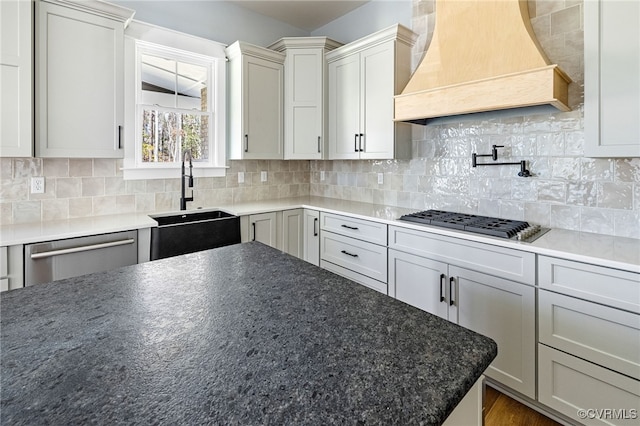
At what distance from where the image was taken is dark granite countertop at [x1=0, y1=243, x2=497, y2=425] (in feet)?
1.86

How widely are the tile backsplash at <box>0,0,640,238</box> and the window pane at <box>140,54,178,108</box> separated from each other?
2.19 feet

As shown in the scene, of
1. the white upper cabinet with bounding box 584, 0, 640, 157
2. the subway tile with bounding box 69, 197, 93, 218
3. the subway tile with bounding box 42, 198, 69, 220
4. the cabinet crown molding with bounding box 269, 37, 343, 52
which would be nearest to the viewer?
the white upper cabinet with bounding box 584, 0, 640, 157

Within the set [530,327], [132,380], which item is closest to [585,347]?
[530,327]

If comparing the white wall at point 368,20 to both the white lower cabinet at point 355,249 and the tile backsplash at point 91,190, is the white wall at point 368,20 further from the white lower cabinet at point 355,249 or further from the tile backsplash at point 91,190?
the white lower cabinet at point 355,249

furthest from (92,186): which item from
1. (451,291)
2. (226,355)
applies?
(451,291)

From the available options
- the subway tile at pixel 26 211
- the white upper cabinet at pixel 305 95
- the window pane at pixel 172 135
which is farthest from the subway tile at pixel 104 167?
the white upper cabinet at pixel 305 95

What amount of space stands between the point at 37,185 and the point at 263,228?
1680mm

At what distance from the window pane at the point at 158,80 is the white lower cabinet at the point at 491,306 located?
2.52 metres

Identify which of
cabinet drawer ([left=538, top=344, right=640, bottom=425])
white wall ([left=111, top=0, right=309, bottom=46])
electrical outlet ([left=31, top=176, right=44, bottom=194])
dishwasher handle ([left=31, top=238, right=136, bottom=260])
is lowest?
cabinet drawer ([left=538, top=344, right=640, bottom=425])

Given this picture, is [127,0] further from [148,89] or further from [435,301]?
[435,301]

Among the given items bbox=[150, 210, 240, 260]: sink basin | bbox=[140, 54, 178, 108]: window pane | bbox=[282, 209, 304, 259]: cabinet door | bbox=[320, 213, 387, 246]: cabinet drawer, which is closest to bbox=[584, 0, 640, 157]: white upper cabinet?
bbox=[320, 213, 387, 246]: cabinet drawer

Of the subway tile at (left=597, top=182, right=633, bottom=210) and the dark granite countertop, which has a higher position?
the subway tile at (left=597, top=182, right=633, bottom=210)

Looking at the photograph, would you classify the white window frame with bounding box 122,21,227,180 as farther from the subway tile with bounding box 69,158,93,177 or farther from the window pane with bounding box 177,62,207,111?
the subway tile with bounding box 69,158,93,177

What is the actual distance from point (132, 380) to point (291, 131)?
307cm
